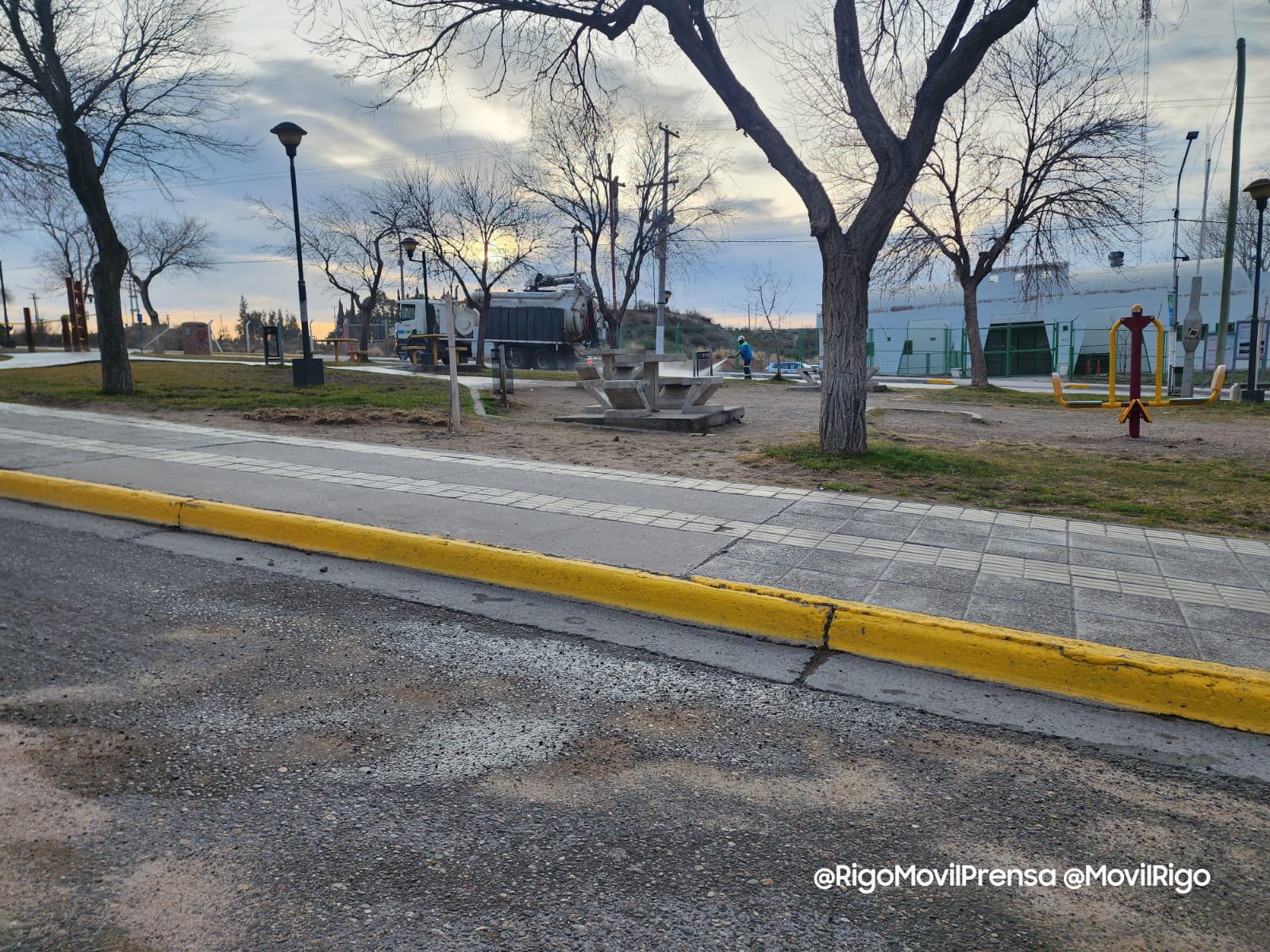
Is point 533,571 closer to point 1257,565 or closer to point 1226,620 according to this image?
point 1226,620

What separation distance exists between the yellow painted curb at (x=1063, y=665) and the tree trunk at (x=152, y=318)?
50615 mm

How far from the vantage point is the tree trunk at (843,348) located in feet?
29.5

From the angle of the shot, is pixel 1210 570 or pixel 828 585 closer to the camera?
pixel 828 585

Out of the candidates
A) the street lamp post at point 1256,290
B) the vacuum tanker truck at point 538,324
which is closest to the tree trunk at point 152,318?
the vacuum tanker truck at point 538,324

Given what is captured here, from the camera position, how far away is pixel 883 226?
28.8ft

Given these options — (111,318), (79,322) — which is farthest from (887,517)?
(79,322)

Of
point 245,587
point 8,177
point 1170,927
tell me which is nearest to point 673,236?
point 8,177

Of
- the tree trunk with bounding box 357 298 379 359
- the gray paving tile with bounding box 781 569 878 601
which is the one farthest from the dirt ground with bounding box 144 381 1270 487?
the tree trunk with bounding box 357 298 379 359

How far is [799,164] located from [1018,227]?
1935cm

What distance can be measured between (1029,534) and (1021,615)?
1.89 m

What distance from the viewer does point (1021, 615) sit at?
409cm

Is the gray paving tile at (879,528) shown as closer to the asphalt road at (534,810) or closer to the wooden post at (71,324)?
the asphalt road at (534,810)

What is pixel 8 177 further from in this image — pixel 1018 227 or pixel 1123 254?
pixel 1123 254

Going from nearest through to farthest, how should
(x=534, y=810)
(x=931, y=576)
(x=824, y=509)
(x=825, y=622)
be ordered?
(x=534, y=810), (x=825, y=622), (x=931, y=576), (x=824, y=509)
